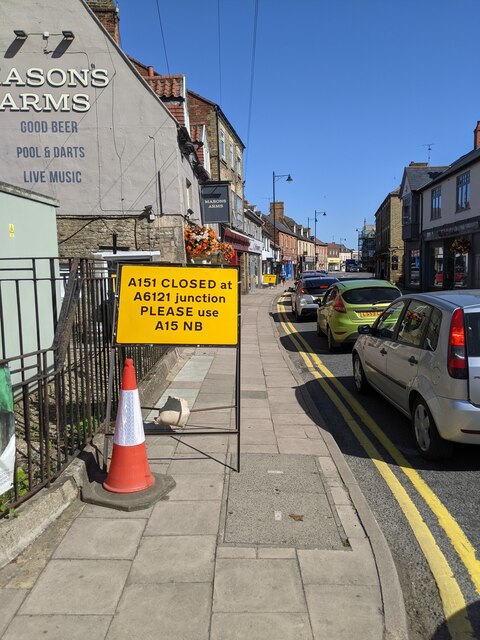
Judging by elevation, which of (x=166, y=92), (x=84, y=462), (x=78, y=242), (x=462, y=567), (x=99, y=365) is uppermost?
(x=166, y=92)

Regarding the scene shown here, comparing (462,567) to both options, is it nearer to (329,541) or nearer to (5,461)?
(329,541)

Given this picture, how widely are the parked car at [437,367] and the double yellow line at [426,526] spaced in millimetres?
418

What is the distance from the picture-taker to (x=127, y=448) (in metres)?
4.01

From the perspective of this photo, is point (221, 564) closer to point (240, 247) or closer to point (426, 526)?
point (426, 526)

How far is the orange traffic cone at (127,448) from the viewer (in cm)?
401

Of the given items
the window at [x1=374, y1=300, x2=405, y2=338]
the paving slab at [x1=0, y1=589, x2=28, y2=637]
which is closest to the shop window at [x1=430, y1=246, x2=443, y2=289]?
the window at [x1=374, y1=300, x2=405, y2=338]

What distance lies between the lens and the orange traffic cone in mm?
4012

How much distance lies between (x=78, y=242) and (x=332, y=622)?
1267cm

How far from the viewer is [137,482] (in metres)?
4.05

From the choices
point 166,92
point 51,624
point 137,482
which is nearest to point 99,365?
point 137,482

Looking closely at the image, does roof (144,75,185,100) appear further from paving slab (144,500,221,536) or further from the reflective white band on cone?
paving slab (144,500,221,536)

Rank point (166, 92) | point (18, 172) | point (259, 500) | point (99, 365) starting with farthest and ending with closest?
point (166, 92) < point (18, 172) < point (99, 365) < point (259, 500)

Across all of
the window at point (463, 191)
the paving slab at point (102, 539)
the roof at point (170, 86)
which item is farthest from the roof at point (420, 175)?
the paving slab at point (102, 539)

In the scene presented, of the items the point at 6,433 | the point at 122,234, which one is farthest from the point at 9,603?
the point at 122,234
